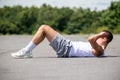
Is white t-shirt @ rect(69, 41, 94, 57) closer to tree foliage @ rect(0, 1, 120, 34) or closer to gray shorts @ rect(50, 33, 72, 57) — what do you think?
gray shorts @ rect(50, 33, 72, 57)

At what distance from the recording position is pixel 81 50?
773cm

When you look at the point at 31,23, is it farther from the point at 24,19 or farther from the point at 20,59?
the point at 20,59

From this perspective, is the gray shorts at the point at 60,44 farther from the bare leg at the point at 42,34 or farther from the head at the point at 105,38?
the head at the point at 105,38

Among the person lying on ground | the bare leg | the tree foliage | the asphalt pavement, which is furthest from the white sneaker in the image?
the tree foliage

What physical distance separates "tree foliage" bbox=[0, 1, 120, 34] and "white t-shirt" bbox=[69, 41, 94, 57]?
4084cm

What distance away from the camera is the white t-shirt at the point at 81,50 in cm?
768

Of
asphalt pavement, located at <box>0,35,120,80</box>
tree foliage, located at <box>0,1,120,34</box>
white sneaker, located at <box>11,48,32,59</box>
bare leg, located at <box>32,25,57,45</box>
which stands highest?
bare leg, located at <box>32,25,57,45</box>

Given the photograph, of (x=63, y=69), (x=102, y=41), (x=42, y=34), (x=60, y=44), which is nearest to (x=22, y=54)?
(x=42, y=34)

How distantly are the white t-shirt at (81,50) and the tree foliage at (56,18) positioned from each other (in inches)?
1608

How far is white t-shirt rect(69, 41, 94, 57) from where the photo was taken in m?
7.68

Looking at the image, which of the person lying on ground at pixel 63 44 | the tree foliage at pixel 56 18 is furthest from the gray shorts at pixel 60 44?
the tree foliage at pixel 56 18

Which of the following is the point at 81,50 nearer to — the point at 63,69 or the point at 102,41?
the point at 102,41

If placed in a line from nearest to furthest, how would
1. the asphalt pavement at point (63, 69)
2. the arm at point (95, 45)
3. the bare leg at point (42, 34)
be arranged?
1. the asphalt pavement at point (63, 69)
2. the arm at point (95, 45)
3. the bare leg at point (42, 34)

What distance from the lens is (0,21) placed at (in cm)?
5484
